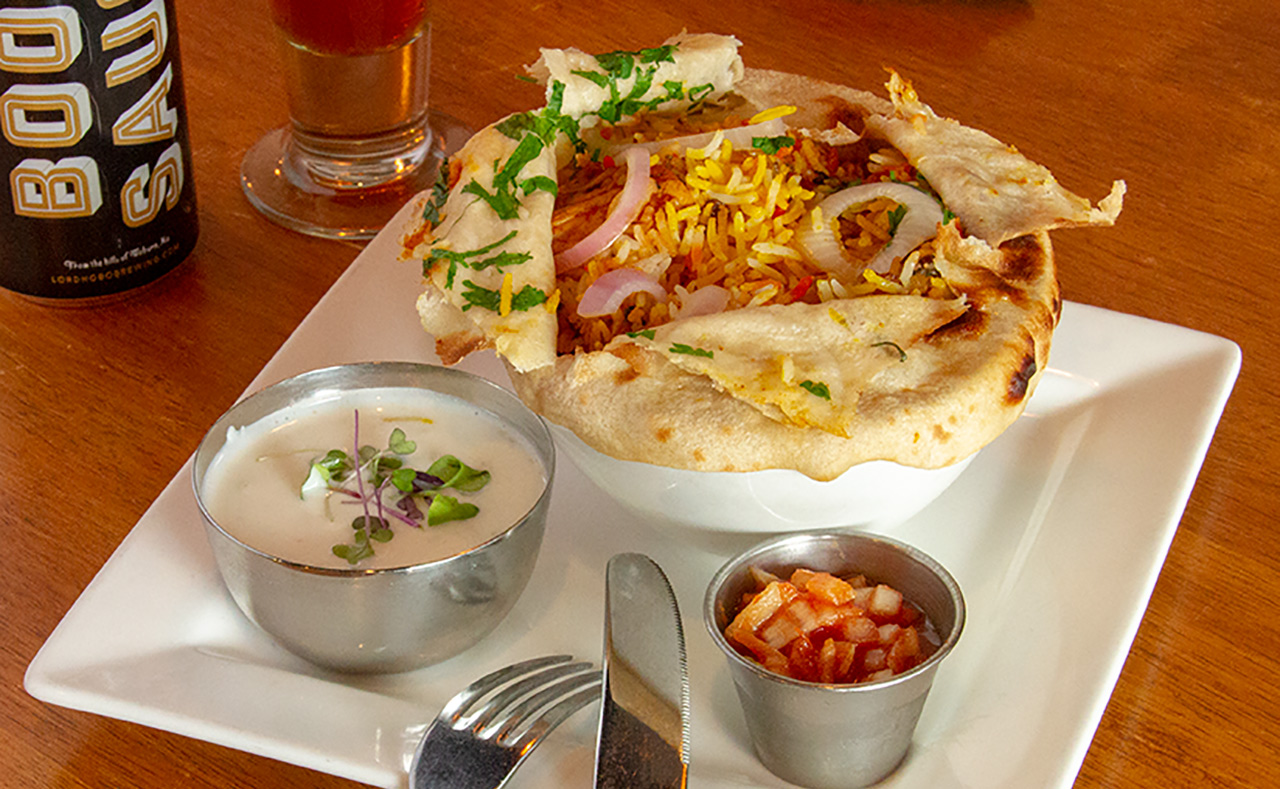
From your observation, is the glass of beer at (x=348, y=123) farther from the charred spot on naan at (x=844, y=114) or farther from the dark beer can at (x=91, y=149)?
the charred spot on naan at (x=844, y=114)

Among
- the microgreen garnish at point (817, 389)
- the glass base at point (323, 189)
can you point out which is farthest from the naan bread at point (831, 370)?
the glass base at point (323, 189)

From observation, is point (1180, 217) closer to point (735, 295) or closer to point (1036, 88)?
point (1036, 88)

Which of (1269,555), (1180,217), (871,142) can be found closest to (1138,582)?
(1269,555)

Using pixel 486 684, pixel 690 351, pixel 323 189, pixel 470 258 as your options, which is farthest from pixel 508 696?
pixel 323 189

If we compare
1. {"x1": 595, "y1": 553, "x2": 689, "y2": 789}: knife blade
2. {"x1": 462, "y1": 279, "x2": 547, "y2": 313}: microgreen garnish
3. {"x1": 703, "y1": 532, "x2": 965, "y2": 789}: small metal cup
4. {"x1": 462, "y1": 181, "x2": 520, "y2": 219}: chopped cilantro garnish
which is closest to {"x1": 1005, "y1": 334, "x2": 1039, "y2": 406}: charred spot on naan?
{"x1": 703, "y1": 532, "x2": 965, "y2": 789}: small metal cup

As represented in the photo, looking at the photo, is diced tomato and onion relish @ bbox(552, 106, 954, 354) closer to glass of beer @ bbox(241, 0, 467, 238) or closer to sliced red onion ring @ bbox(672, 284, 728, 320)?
sliced red onion ring @ bbox(672, 284, 728, 320)

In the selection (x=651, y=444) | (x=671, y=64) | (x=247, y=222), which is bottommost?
(x=247, y=222)
